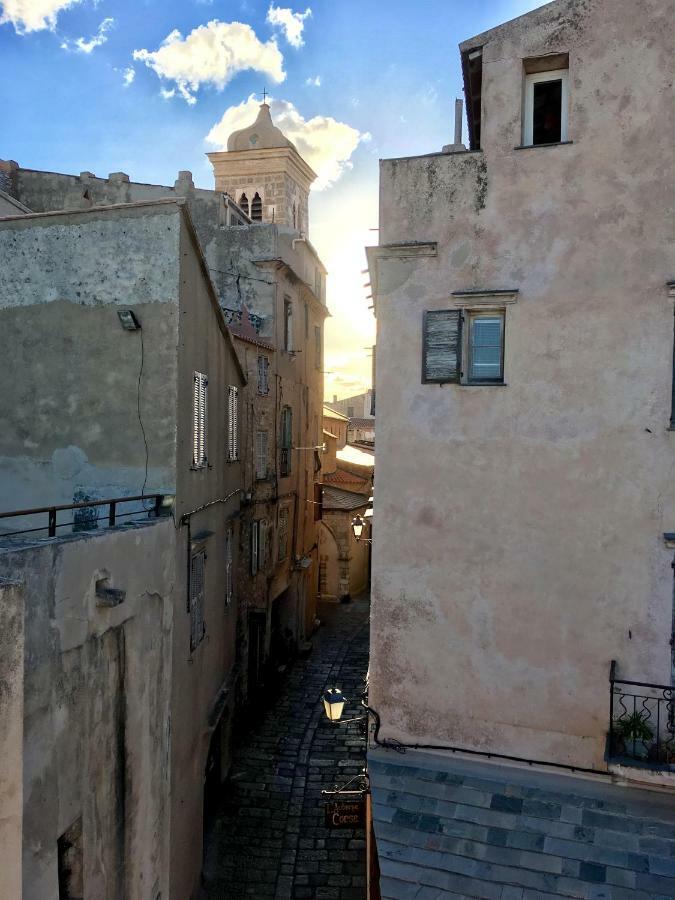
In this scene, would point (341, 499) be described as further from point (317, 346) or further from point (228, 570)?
point (228, 570)

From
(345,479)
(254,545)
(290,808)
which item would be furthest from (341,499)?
(290,808)

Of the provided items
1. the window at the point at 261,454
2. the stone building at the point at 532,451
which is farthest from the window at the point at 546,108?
the window at the point at 261,454

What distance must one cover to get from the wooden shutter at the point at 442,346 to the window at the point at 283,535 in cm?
1544

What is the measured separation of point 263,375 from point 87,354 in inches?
423

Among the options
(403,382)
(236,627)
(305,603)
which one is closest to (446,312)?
(403,382)

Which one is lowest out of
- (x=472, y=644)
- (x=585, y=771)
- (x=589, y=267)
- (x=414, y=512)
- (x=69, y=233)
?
(x=585, y=771)

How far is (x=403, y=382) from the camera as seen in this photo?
8898mm

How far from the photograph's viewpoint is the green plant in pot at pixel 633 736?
25.9 ft

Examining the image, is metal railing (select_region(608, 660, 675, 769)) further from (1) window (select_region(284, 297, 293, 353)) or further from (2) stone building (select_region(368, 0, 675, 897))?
(1) window (select_region(284, 297, 293, 353))

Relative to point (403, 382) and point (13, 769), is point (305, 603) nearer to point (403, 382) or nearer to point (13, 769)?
point (403, 382)

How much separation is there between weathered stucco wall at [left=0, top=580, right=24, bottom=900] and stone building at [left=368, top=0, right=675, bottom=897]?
4.40m

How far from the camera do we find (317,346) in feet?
98.0

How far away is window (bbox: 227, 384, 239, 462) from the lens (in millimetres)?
16141

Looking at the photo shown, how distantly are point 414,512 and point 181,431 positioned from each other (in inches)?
180
